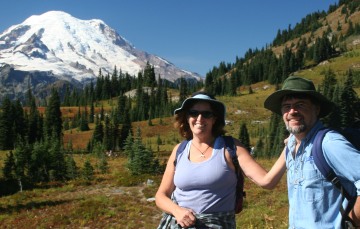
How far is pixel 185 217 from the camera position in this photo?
4285 mm

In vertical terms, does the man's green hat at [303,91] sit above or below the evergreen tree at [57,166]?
above

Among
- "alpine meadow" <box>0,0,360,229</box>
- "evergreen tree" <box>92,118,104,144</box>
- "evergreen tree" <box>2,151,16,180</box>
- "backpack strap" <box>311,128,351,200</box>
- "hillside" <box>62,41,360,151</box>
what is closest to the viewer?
"backpack strap" <box>311,128,351,200</box>

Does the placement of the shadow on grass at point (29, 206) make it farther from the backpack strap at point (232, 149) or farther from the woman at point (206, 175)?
the backpack strap at point (232, 149)

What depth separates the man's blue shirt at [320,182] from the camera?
3.23 meters

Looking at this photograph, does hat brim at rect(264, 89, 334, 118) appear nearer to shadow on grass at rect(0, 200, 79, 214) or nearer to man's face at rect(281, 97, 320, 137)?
man's face at rect(281, 97, 320, 137)

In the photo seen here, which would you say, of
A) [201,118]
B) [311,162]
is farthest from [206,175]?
[311,162]

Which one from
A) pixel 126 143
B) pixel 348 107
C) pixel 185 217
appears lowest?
pixel 126 143

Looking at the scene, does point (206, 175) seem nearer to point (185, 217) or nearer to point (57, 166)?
point (185, 217)

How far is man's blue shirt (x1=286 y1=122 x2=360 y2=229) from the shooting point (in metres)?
3.23

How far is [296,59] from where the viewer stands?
501ft

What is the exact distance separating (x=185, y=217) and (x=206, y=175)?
1.75 ft

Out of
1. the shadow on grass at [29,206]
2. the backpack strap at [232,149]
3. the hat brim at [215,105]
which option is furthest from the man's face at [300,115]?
the shadow on grass at [29,206]

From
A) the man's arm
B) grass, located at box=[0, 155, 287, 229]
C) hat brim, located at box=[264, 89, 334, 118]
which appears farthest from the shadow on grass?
the man's arm

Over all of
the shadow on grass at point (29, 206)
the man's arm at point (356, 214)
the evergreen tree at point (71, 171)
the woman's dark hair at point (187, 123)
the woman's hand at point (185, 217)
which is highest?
the woman's dark hair at point (187, 123)
